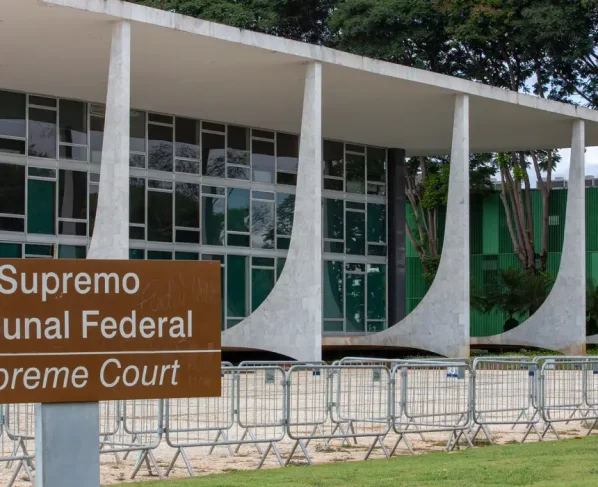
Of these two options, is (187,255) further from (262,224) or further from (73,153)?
(73,153)

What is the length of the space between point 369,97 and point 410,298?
23571 mm

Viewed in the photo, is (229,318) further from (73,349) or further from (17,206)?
(73,349)

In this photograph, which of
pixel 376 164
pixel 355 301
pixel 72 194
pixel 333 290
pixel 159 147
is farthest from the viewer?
pixel 376 164

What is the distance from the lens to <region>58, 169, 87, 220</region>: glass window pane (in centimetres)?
2938

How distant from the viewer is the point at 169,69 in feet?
89.0

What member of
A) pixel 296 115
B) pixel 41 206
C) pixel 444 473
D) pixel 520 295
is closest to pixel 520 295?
pixel 520 295

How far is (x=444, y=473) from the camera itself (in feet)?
31.6

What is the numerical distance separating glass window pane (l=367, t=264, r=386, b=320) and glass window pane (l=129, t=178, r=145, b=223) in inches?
359

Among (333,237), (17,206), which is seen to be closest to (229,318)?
(333,237)

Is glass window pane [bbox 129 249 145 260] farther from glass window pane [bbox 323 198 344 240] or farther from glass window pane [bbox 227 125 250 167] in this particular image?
glass window pane [bbox 323 198 344 240]

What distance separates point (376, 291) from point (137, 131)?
34.3 feet

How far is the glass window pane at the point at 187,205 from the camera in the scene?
31875 mm

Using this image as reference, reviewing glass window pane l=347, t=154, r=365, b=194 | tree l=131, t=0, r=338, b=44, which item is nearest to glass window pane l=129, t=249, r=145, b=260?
glass window pane l=347, t=154, r=365, b=194

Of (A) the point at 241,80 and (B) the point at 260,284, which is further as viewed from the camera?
(B) the point at 260,284
